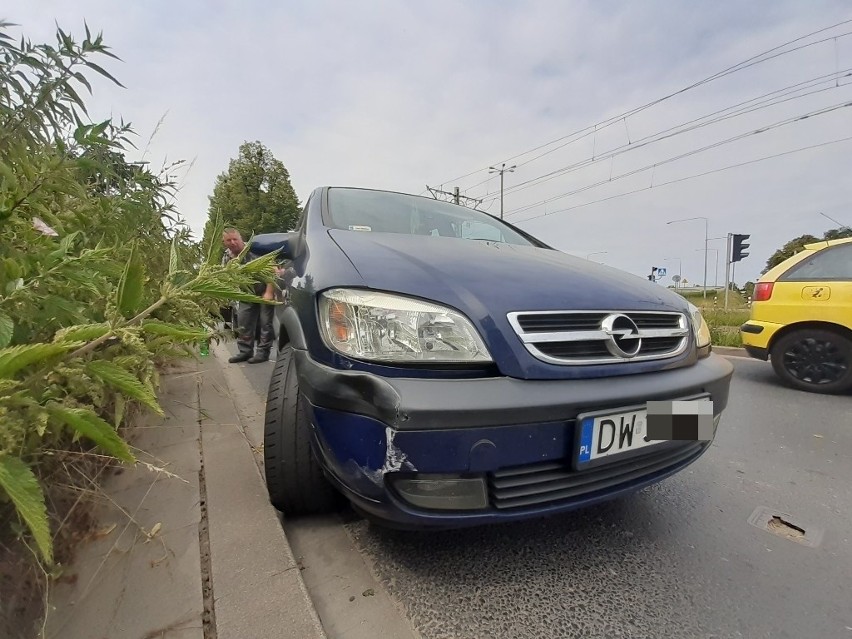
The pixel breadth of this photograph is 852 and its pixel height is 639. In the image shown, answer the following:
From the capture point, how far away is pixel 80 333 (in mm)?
754

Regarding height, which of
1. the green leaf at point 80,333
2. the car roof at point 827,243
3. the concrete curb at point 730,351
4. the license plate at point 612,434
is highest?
the car roof at point 827,243

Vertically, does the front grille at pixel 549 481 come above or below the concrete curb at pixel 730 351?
above

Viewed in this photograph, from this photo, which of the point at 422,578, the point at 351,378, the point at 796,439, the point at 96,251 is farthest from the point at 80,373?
the point at 796,439

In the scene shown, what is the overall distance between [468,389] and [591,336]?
439 millimetres

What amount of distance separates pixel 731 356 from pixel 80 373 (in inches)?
226

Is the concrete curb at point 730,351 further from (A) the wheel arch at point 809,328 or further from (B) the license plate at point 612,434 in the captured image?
(B) the license plate at point 612,434

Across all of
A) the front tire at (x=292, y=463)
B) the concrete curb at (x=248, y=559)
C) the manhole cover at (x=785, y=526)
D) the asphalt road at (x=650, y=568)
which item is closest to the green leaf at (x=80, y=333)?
the front tire at (x=292, y=463)

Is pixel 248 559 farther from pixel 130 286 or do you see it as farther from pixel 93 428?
pixel 130 286

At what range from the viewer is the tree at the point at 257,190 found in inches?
933

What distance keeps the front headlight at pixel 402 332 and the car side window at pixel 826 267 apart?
11.6 feet

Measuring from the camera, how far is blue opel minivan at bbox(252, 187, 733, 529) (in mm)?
1020

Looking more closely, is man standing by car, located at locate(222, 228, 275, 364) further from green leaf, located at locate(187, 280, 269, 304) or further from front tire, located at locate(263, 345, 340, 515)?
green leaf, located at locate(187, 280, 269, 304)

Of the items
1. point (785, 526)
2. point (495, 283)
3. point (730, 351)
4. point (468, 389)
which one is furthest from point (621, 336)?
point (730, 351)

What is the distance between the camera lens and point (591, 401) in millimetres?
1093
